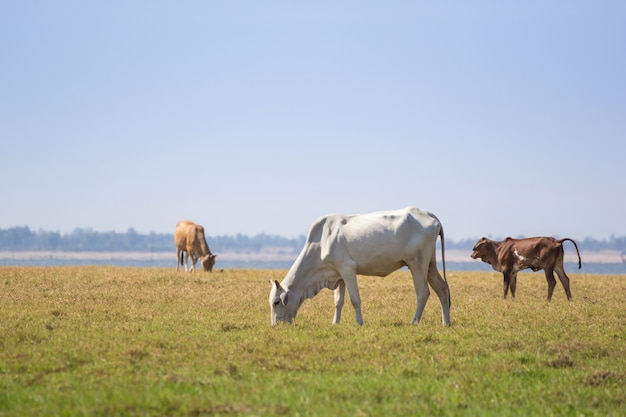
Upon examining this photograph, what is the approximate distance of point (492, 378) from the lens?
10508mm

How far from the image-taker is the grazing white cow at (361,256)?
52.6ft

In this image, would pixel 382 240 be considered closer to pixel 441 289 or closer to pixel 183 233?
pixel 441 289

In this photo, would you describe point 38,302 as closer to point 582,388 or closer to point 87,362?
point 87,362

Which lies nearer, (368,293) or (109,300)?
(109,300)

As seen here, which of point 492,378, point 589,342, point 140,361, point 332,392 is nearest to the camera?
point 332,392

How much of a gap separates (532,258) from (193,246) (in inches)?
723

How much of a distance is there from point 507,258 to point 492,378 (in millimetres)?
13898

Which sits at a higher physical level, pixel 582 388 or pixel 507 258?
pixel 507 258

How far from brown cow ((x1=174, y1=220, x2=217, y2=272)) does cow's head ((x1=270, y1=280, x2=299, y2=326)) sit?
1920 centimetres

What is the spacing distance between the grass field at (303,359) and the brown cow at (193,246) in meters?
14.8

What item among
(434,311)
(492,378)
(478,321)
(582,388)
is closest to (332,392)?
(492,378)

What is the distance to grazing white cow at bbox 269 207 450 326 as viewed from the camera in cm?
1603

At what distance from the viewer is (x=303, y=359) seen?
38.1 feet

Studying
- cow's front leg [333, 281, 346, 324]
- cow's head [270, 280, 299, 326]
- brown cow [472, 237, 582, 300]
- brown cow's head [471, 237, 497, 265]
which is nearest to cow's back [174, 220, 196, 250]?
brown cow's head [471, 237, 497, 265]
